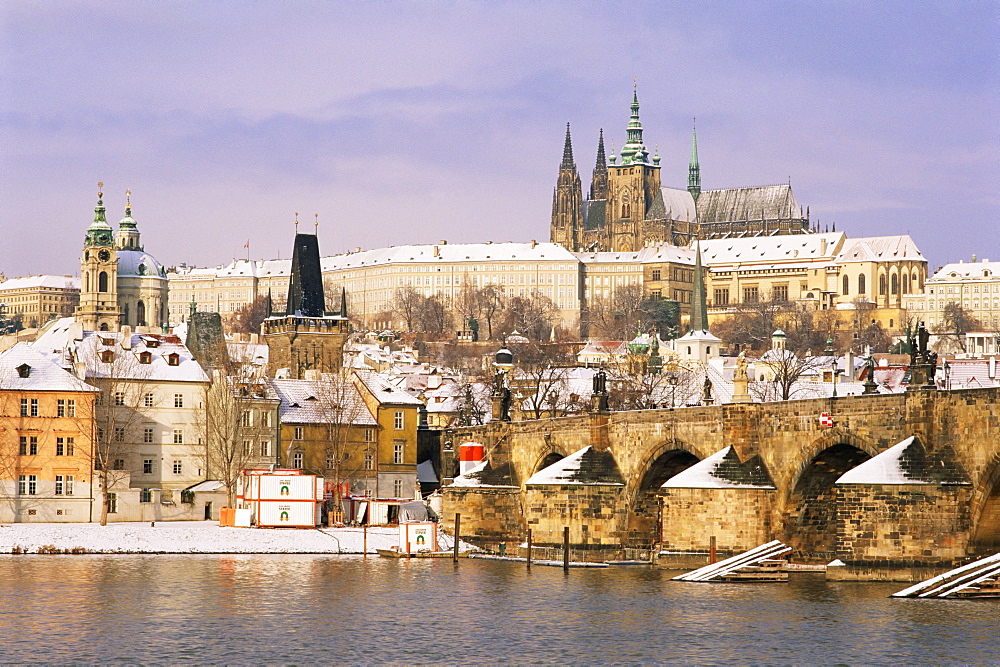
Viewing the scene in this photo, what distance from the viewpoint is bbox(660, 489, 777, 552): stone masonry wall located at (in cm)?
6050

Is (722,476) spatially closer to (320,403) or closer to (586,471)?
(586,471)

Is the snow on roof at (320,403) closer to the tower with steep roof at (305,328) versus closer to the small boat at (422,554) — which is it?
the tower with steep roof at (305,328)

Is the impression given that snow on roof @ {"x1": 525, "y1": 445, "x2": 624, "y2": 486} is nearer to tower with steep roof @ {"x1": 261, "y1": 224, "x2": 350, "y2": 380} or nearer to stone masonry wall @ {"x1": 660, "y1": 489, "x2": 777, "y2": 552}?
stone masonry wall @ {"x1": 660, "y1": 489, "x2": 777, "y2": 552}

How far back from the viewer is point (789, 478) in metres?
59.9

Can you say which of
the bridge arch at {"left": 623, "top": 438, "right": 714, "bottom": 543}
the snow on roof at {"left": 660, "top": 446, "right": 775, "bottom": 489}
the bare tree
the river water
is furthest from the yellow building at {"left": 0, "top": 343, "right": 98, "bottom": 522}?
the snow on roof at {"left": 660, "top": 446, "right": 775, "bottom": 489}

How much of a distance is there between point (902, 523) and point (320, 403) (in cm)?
5650

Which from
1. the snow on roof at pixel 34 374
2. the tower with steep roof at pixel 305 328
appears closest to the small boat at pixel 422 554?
the snow on roof at pixel 34 374

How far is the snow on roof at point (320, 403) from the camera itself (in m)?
103

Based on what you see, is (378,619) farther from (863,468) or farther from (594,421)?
(594,421)

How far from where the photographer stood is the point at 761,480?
6059cm

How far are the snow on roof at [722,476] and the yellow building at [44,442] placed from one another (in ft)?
122

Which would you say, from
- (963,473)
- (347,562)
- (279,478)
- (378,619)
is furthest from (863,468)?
(279,478)

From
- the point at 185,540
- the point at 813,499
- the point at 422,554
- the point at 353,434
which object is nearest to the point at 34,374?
the point at 185,540

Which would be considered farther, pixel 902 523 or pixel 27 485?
pixel 27 485
